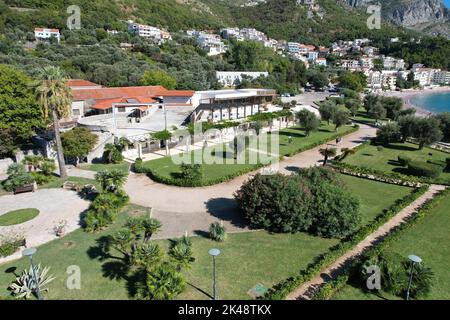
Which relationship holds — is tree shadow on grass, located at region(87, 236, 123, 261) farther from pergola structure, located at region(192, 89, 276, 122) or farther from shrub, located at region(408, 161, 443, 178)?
pergola structure, located at region(192, 89, 276, 122)

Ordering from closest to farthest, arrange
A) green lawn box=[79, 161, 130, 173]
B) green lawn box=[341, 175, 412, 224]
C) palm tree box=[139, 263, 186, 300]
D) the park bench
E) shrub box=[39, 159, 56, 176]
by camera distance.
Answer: palm tree box=[139, 263, 186, 300] < green lawn box=[341, 175, 412, 224] < the park bench < shrub box=[39, 159, 56, 176] < green lawn box=[79, 161, 130, 173]

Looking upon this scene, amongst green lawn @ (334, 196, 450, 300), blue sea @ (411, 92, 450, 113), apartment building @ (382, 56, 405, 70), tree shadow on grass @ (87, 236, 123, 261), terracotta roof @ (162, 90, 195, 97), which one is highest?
apartment building @ (382, 56, 405, 70)

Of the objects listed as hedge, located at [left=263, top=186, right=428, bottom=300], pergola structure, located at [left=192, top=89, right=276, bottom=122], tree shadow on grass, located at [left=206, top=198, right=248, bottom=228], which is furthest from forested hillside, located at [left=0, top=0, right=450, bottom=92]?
hedge, located at [left=263, top=186, right=428, bottom=300]

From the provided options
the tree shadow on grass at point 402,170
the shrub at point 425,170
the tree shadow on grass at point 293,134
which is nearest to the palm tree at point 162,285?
the shrub at point 425,170

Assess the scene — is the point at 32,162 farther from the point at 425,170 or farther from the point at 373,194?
the point at 425,170

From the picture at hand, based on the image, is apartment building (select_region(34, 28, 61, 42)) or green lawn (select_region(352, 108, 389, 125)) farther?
apartment building (select_region(34, 28, 61, 42))

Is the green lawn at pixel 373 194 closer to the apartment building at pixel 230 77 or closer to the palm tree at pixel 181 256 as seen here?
the palm tree at pixel 181 256

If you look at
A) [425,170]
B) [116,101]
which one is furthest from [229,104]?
[425,170]

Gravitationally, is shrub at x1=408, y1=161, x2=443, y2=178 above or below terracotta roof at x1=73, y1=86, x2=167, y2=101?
below
